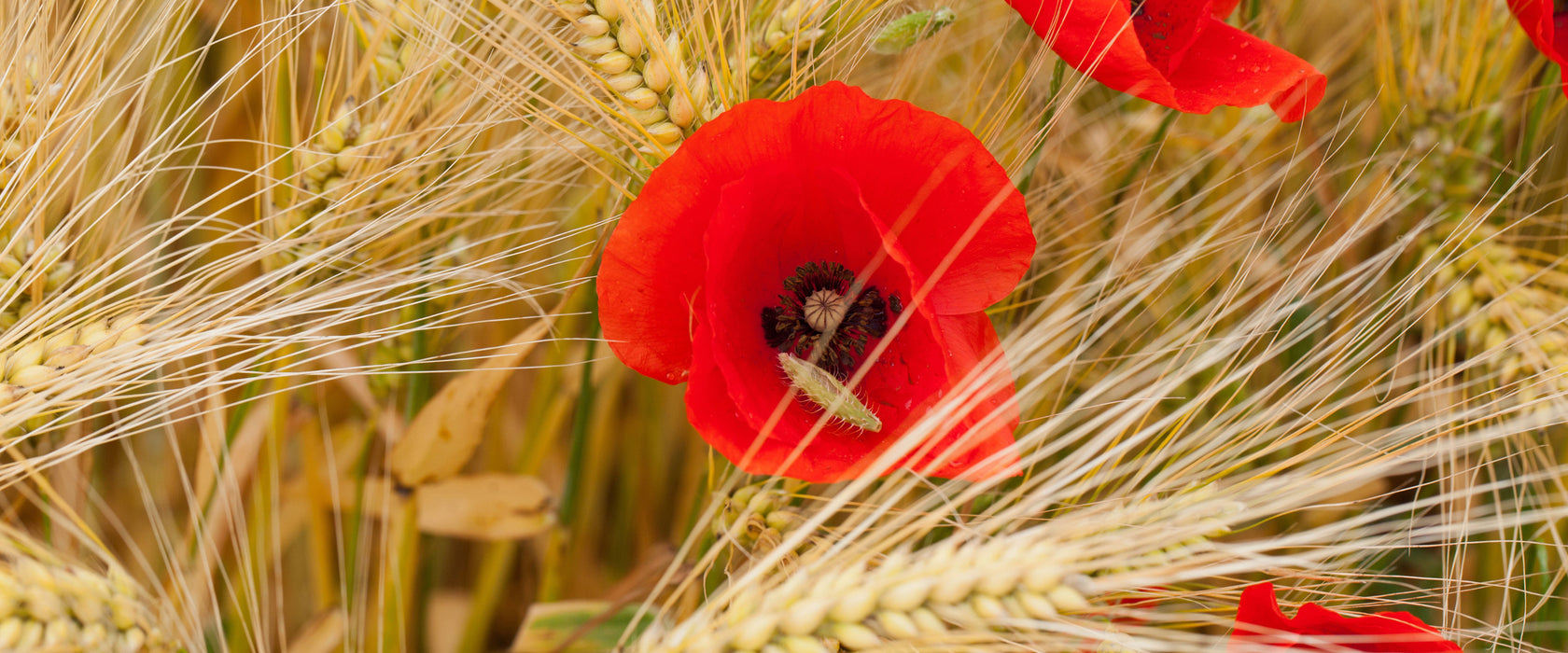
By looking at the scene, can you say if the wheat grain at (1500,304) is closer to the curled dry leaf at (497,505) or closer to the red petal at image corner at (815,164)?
the red petal at image corner at (815,164)

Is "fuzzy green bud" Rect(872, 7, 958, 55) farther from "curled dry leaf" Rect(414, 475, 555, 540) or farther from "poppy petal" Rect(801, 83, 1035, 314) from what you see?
"curled dry leaf" Rect(414, 475, 555, 540)

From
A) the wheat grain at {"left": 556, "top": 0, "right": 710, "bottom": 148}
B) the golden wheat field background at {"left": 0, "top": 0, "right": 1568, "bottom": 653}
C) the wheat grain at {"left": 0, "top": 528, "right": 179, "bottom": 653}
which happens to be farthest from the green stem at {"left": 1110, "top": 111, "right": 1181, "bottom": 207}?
the wheat grain at {"left": 0, "top": 528, "right": 179, "bottom": 653}

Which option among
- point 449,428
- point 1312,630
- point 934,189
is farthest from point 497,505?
point 1312,630

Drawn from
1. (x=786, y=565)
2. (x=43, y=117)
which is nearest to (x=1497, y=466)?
(x=786, y=565)

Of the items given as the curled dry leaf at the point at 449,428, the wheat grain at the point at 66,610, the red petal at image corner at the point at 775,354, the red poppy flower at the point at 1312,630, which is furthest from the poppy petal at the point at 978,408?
the wheat grain at the point at 66,610

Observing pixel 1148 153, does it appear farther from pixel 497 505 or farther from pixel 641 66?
pixel 497 505

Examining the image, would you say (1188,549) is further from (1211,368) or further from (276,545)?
(276,545)
